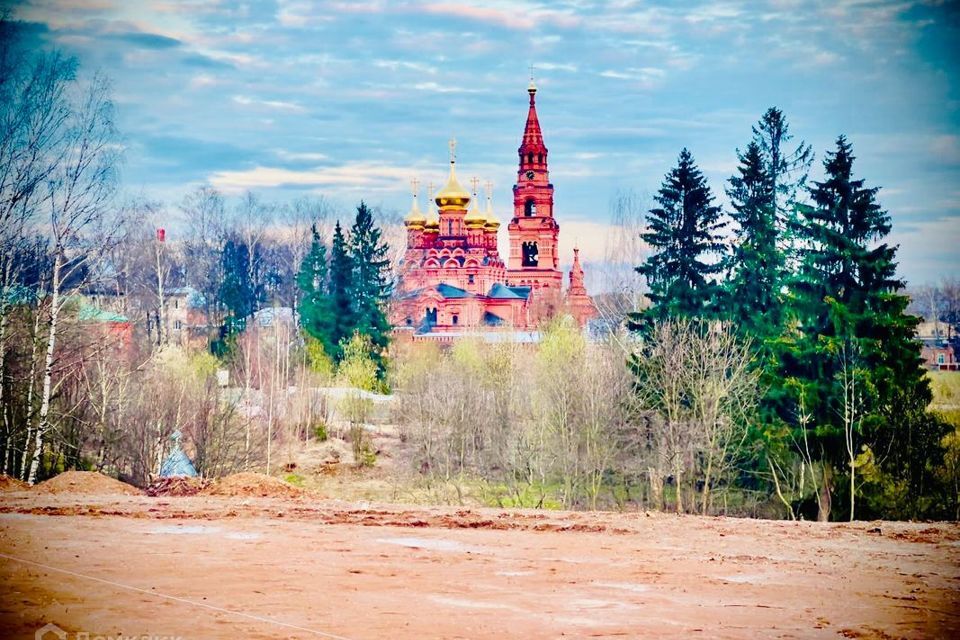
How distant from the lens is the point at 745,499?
1138 inches

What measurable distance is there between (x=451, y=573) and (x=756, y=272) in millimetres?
20471

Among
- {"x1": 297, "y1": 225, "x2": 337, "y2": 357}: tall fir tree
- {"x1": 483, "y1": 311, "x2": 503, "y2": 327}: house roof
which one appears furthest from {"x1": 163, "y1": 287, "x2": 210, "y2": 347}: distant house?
{"x1": 483, "y1": 311, "x2": 503, "y2": 327}: house roof

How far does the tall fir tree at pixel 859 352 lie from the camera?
81.4ft

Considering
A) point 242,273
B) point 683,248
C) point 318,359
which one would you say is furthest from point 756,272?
point 242,273

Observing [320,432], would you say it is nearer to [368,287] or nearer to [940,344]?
[368,287]

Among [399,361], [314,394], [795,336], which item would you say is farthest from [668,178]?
[399,361]

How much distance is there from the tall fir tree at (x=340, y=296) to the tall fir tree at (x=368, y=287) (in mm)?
410

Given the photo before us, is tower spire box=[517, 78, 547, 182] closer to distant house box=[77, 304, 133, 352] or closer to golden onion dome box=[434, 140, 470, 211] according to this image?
golden onion dome box=[434, 140, 470, 211]

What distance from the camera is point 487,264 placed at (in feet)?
261

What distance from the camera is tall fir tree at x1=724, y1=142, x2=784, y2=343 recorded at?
104 feet

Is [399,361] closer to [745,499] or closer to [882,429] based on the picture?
[745,499]

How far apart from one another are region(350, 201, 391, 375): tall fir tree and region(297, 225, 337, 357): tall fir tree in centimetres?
138

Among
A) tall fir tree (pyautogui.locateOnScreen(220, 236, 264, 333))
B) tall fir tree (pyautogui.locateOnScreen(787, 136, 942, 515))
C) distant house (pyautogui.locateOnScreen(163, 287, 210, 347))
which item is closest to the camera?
tall fir tree (pyautogui.locateOnScreen(787, 136, 942, 515))

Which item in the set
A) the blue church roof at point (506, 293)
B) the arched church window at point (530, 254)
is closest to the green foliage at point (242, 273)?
the blue church roof at point (506, 293)
